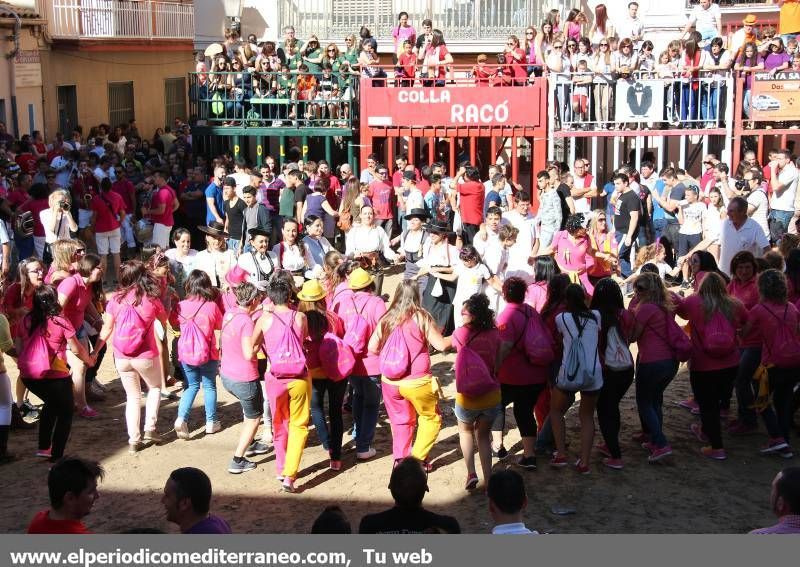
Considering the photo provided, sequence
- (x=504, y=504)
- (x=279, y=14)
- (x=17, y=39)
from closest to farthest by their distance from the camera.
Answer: (x=504, y=504) → (x=17, y=39) → (x=279, y=14)

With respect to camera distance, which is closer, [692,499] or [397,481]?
[397,481]

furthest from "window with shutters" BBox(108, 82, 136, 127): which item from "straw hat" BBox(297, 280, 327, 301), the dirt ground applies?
"straw hat" BBox(297, 280, 327, 301)

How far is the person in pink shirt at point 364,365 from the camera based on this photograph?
8211 mm

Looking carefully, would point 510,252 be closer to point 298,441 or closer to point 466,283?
point 466,283

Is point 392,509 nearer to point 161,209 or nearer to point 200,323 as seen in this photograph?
point 200,323

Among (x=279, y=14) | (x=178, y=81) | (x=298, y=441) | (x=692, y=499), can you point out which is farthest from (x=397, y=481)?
(x=178, y=81)

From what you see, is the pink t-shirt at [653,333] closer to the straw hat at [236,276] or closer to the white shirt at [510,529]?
the white shirt at [510,529]

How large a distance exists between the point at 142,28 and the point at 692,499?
831 inches

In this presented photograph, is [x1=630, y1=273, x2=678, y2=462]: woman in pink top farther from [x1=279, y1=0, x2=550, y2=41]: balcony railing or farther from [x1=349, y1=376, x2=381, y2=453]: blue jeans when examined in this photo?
[x1=279, y1=0, x2=550, y2=41]: balcony railing

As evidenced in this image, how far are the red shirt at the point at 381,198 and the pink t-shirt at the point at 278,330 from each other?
7.21 meters

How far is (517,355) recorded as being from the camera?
7.93 meters

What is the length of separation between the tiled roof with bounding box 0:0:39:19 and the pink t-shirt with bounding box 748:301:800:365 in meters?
15.6

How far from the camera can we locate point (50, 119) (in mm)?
21922

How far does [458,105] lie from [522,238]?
23.2 feet
